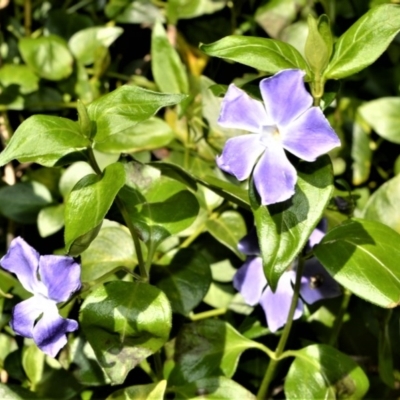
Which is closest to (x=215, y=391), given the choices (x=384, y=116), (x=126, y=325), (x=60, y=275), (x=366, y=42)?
(x=126, y=325)

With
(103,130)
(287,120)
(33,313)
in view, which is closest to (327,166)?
(287,120)

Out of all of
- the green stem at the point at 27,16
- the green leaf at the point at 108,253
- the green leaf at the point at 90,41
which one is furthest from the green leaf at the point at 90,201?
the green stem at the point at 27,16

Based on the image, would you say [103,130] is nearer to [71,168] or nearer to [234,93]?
[234,93]

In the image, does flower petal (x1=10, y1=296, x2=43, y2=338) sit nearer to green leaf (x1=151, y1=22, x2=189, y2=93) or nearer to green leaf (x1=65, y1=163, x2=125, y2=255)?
green leaf (x1=65, y1=163, x2=125, y2=255)

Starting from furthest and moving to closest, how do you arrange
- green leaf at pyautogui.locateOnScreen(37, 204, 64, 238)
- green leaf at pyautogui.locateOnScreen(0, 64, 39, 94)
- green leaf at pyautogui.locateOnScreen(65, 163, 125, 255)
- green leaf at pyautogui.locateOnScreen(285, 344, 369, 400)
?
green leaf at pyautogui.locateOnScreen(0, 64, 39, 94) < green leaf at pyautogui.locateOnScreen(37, 204, 64, 238) < green leaf at pyautogui.locateOnScreen(285, 344, 369, 400) < green leaf at pyautogui.locateOnScreen(65, 163, 125, 255)

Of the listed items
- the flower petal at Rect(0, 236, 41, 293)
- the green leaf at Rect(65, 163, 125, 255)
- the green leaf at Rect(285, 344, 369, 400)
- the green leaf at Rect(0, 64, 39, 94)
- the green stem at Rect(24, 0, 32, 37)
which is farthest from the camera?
the green stem at Rect(24, 0, 32, 37)

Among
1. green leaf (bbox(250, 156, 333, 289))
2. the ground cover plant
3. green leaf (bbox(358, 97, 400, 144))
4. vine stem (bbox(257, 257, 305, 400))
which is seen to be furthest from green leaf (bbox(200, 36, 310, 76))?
green leaf (bbox(358, 97, 400, 144))

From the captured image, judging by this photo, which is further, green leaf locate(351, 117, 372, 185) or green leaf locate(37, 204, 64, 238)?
green leaf locate(351, 117, 372, 185)

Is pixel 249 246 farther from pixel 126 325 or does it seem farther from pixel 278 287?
pixel 126 325
